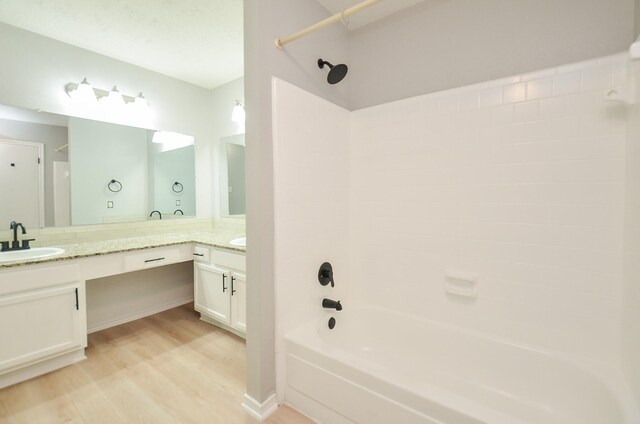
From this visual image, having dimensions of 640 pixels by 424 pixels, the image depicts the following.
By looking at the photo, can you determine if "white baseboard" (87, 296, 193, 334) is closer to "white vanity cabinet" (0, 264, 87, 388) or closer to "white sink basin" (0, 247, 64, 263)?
"white vanity cabinet" (0, 264, 87, 388)

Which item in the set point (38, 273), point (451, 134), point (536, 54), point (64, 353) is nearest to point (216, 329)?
point (64, 353)

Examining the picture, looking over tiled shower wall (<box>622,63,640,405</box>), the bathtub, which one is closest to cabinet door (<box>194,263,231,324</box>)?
the bathtub

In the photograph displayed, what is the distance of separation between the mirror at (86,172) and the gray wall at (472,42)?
217 cm

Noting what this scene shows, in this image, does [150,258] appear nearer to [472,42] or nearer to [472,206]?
[472,206]

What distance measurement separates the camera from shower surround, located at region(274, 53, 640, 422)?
4.57 feet

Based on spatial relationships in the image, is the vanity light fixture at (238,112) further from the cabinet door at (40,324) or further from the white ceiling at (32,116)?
the cabinet door at (40,324)

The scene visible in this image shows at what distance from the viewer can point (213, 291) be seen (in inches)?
102

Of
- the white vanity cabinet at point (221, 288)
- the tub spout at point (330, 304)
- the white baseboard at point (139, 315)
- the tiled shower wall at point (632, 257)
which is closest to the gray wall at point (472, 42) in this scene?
the tiled shower wall at point (632, 257)

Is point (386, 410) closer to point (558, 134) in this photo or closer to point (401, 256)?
point (401, 256)

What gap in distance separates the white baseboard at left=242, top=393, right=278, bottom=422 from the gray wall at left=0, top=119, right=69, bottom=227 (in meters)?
2.20

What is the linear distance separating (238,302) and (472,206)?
6.35 feet

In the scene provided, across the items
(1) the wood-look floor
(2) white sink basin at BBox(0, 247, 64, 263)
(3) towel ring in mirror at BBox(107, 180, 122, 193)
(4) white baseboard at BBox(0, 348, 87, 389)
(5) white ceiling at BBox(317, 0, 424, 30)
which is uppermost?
(5) white ceiling at BBox(317, 0, 424, 30)

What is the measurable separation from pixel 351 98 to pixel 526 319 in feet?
6.23

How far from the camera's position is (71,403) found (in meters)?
1.70
